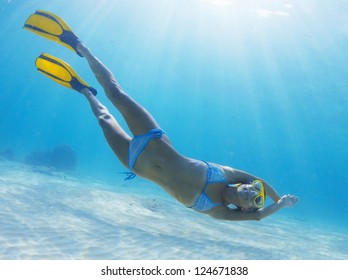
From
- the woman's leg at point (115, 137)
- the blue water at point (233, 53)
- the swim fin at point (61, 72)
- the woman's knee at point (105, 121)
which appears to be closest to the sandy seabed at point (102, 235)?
the woman's leg at point (115, 137)

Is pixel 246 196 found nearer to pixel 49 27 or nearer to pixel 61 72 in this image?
pixel 61 72

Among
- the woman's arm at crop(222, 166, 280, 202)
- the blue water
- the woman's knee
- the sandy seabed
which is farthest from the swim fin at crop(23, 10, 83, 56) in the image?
the blue water

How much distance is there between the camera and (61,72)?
7.02 meters

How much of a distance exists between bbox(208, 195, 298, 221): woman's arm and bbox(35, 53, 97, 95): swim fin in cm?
392

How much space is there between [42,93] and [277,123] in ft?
413

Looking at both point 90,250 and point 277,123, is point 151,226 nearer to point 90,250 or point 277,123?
point 90,250

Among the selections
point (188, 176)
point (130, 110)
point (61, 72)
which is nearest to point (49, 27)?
point (61, 72)

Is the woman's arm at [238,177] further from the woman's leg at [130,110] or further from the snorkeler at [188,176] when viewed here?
the woman's leg at [130,110]

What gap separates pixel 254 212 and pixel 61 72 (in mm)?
5270

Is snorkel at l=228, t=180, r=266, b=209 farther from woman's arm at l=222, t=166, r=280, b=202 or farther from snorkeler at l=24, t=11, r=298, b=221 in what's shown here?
woman's arm at l=222, t=166, r=280, b=202

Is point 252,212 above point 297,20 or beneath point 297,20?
beneath

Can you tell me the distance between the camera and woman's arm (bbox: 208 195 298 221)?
4.57 meters
